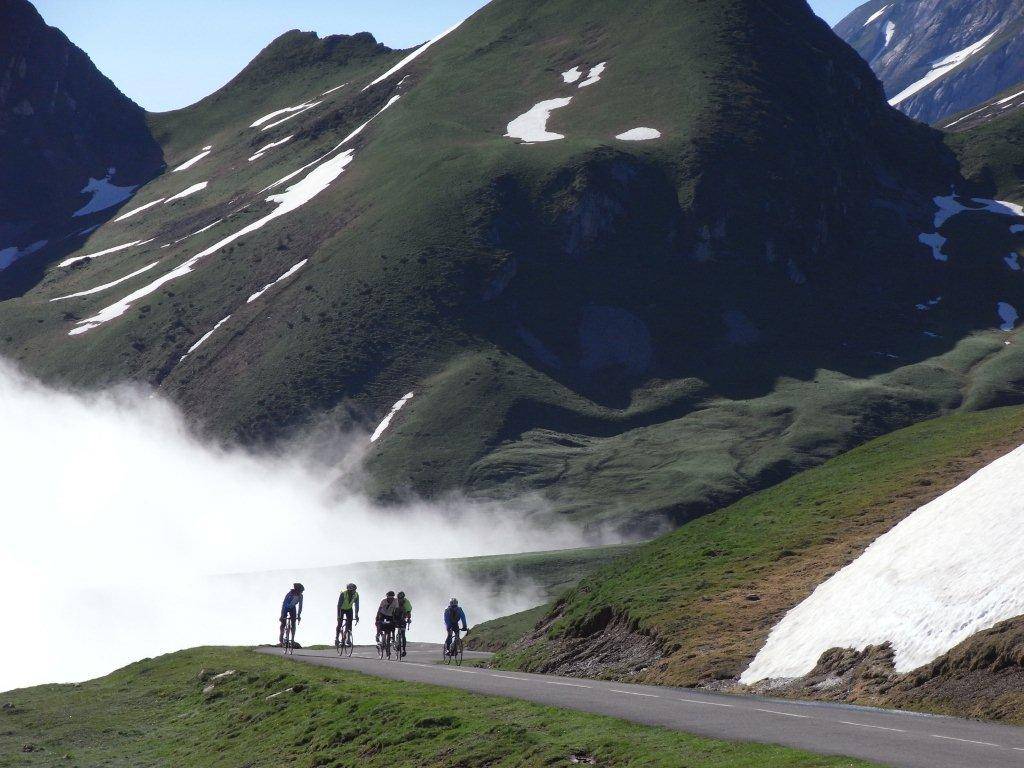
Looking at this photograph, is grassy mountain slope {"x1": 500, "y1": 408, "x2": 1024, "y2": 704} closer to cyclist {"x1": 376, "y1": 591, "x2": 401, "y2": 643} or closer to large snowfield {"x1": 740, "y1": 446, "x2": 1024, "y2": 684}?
large snowfield {"x1": 740, "y1": 446, "x2": 1024, "y2": 684}

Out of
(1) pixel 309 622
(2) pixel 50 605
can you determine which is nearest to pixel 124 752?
(1) pixel 309 622

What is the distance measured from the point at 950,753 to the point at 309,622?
12593 centimetres

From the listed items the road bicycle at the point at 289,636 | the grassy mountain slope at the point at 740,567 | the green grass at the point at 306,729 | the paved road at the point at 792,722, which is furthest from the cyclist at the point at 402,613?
the paved road at the point at 792,722

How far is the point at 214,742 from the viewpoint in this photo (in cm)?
3700

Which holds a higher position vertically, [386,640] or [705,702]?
[386,640]

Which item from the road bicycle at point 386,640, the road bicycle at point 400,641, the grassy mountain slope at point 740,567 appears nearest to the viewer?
the grassy mountain slope at point 740,567

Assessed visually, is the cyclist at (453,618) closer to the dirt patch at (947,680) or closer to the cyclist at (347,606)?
the cyclist at (347,606)

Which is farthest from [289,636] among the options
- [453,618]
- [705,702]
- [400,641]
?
[705,702]

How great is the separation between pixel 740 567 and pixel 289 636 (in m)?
18.8

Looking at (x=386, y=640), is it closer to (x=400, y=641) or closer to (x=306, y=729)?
(x=400, y=641)

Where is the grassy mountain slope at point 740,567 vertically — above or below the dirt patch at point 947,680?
above

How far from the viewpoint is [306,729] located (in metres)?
34.5

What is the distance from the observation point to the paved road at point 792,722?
846 inches

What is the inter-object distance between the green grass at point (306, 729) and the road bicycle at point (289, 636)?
1.98m
